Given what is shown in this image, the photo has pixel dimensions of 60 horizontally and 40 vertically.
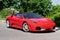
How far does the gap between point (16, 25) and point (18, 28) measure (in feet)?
1.65

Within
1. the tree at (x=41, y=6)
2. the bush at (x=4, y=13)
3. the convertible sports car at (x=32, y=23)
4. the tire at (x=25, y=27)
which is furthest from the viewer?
the bush at (x=4, y=13)

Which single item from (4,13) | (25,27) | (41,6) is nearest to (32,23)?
(25,27)

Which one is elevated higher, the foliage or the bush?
the foliage

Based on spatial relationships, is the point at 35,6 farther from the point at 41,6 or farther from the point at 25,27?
the point at 25,27

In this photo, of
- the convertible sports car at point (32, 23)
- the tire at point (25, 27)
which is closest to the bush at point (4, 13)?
the convertible sports car at point (32, 23)

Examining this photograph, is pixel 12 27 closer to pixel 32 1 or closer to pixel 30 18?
pixel 30 18

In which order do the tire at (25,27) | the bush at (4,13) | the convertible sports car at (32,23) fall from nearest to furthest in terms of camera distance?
1. the convertible sports car at (32,23)
2. the tire at (25,27)
3. the bush at (4,13)

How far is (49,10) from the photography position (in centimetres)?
2170

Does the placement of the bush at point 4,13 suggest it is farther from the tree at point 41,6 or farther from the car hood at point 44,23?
the car hood at point 44,23

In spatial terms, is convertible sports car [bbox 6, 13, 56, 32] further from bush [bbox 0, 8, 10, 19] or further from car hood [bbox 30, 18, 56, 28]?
bush [bbox 0, 8, 10, 19]

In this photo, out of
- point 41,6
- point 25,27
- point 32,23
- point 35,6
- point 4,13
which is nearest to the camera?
point 32,23

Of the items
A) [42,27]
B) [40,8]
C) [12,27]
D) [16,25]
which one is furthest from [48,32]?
[40,8]

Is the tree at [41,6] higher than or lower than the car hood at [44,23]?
higher

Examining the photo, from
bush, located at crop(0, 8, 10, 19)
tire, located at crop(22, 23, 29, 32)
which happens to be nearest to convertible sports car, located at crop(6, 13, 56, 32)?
tire, located at crop(22, 23, 29, 32)
